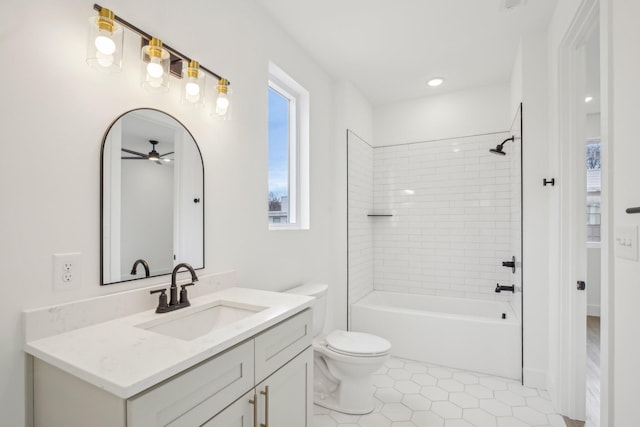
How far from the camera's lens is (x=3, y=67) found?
96 centimetres

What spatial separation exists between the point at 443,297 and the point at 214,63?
122 inches

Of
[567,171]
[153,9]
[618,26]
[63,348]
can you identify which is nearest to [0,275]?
[63,348]

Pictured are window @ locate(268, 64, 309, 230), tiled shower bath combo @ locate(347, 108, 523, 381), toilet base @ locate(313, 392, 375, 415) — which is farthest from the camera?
tiled shower bath combo @ locate(347, 108, 523, 381)

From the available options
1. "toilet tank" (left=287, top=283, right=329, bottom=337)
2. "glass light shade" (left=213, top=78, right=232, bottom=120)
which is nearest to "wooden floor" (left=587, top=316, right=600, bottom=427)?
"toilet tank" (left=287, top=283, right=329, bottom=337)

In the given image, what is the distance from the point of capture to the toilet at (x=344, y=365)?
206 cm

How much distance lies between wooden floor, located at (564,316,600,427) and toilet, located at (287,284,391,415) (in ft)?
3.98

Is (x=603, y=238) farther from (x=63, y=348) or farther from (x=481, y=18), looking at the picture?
(x=63, y=348)

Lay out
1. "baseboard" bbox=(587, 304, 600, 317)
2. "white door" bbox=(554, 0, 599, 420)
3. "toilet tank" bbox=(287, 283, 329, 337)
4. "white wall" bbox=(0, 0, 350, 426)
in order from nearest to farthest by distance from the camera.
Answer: "white wall" bbox=(0, 0, 350, 426) → "white door" bbox=(554, 0, 599, 420) → "toilet tank" bbox=(287, 283, 329, 337) → "baseboard" bbox=(587, 304, 600, 317)

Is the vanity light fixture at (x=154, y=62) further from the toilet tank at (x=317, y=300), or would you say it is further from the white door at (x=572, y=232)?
the white door at (x=572, y=232)

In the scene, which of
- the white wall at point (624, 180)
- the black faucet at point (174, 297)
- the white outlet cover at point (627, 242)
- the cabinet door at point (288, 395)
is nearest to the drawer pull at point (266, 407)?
the cabinet door at point (288, 395)

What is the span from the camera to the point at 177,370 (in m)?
0.85

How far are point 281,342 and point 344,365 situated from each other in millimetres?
931

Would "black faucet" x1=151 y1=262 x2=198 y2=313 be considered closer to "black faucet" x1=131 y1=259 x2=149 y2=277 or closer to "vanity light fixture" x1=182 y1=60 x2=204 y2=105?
"black faucet" x1=131 y1=259 x2=149 y2=277

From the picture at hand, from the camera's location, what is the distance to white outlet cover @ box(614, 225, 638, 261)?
1024 mm
